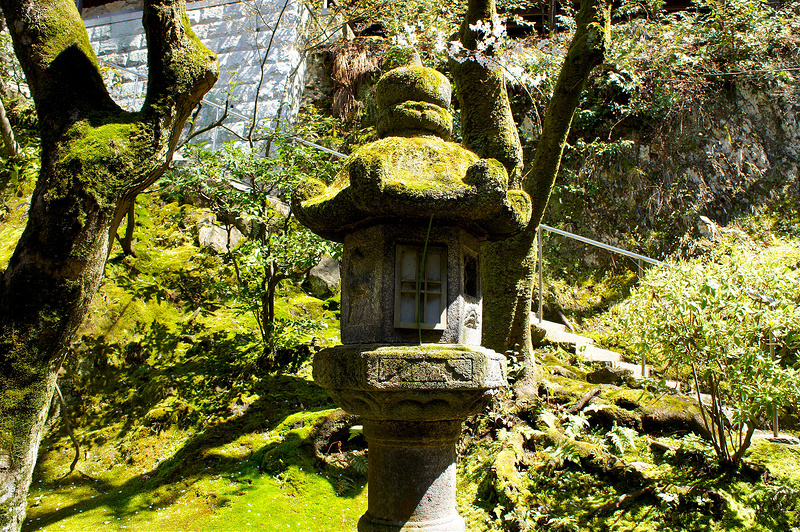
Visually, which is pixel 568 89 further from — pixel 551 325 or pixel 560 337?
pixel 551 325

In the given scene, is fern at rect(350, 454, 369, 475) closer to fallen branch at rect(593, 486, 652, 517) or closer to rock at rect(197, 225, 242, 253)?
fallen branch at rect(593, 486, 652, 517)

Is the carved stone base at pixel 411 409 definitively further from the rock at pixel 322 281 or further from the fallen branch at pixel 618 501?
the rock at pixel 322 281

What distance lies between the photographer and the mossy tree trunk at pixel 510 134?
541cm

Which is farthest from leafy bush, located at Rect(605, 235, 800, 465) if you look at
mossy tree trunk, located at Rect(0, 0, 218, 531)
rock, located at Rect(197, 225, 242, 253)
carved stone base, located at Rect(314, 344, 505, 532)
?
A: rock, located at Rect(197, 225, 242, 253)

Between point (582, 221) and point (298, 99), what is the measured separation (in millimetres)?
6053

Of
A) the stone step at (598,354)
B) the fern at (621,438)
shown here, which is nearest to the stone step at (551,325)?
the stone step at (598,354)

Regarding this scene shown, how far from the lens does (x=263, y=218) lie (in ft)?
21.1

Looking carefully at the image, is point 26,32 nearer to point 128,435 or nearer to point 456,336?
point 456,336

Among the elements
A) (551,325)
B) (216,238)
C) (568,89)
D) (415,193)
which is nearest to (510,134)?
(568,89)

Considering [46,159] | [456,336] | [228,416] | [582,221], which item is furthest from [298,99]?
[456,336]

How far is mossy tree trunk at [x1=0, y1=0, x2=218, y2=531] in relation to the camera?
316 centimetres

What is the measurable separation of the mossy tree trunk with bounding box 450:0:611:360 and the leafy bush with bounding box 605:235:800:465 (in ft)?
4.08

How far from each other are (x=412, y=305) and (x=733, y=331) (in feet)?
8.37

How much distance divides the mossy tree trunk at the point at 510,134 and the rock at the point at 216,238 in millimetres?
4590
